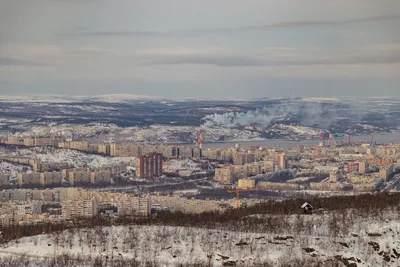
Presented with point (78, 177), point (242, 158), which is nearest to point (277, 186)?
point (78, 177)

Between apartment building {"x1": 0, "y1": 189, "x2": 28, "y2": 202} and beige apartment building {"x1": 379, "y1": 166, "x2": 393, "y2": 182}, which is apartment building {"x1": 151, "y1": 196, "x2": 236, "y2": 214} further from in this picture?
beige apartment building {"x1": 379, "y1": 166, "x2": 393, "y2": 182}

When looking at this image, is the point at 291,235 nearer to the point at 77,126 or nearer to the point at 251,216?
the point at 251,216

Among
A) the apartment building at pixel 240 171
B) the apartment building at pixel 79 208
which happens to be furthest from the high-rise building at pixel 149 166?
the apartment building at pixel 79 208

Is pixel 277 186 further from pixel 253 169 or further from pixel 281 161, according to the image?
pixel 281 161

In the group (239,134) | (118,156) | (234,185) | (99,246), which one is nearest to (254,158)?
(118,156)

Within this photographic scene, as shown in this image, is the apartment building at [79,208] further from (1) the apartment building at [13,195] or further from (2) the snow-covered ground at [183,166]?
(2) the snow-covered ground at [183,166]

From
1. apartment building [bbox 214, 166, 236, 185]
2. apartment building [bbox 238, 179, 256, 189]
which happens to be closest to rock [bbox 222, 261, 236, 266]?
apartment building [bbox 238, 179, 256, 189]
